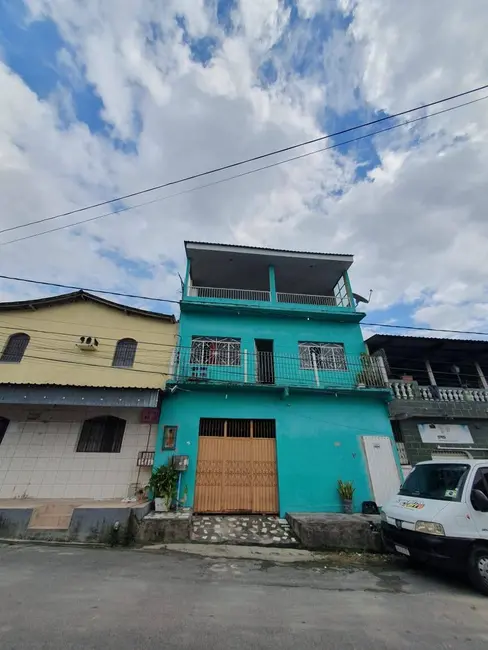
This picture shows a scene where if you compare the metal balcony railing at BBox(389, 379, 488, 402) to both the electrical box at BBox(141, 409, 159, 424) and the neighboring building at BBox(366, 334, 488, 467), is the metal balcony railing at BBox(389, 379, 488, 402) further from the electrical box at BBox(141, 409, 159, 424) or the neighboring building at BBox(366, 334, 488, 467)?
the electrical box at BBox(141, 409, 159, 424)

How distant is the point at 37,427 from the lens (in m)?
9.06

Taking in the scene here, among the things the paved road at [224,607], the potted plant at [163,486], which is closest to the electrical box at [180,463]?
the potted plant at [163,486]

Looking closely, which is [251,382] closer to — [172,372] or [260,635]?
[172,372]

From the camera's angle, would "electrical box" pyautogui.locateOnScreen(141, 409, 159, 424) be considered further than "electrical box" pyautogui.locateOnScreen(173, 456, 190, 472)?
Yes

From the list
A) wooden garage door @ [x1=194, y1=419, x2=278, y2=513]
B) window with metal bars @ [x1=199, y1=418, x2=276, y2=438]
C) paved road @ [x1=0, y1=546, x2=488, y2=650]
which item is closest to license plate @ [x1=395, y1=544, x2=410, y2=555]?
paved road @ [x1=0, y1=546, x2=488, y2=650]

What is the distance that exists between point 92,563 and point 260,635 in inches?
151

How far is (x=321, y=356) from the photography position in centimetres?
1109

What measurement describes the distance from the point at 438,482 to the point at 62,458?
10.0 meters

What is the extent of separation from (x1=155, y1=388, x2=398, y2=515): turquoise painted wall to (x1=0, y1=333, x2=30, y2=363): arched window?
18.8 feet

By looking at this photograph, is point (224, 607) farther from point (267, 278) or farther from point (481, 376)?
point (481, 376)

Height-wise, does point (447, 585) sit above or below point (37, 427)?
below

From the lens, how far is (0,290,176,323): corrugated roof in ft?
34.9

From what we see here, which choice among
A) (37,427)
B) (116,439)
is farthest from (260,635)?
(37,427)

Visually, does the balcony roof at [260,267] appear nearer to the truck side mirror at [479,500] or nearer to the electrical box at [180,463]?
the electrical box at [180,463]
